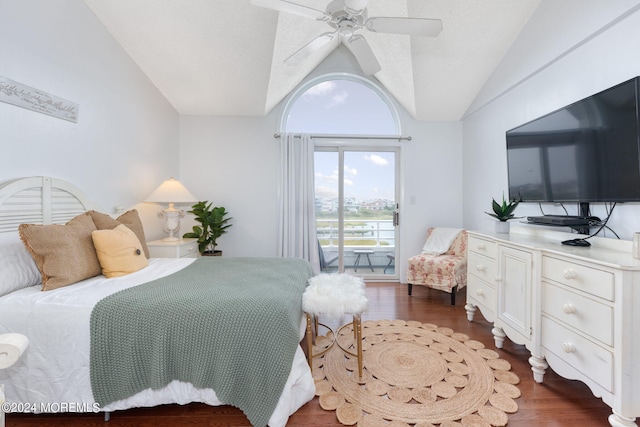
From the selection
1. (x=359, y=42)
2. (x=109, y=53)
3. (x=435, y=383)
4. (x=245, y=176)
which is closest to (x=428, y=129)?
(x=359, y=42)

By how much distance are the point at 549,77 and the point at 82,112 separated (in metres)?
3.98

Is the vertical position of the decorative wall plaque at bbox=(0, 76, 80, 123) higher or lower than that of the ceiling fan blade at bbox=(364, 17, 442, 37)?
lower

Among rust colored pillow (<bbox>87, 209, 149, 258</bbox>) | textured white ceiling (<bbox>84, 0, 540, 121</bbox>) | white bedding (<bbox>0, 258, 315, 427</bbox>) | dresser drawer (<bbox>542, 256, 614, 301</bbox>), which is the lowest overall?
white bedding (<bbox>0, 258, 315, 427</bbox>)

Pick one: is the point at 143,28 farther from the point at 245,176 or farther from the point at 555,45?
the point at 555,45

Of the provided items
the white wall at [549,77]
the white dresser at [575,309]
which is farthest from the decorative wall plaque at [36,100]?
the white wall at [549,77]

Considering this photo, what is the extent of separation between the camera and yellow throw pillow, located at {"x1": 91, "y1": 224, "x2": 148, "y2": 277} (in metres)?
1.95

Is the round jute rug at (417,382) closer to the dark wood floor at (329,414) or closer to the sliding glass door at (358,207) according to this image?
the dark wood floor at (329,414)

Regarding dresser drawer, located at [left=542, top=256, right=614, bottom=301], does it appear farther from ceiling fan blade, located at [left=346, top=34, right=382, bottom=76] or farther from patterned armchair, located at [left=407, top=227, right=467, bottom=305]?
ceiling fan blade, located at [left=346, top=34, right=382, bottom=76]

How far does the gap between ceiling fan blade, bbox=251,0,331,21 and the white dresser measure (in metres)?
2.05

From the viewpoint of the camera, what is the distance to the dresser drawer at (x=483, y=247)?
2291mm

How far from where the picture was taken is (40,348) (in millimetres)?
1414

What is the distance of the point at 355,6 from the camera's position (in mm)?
1777

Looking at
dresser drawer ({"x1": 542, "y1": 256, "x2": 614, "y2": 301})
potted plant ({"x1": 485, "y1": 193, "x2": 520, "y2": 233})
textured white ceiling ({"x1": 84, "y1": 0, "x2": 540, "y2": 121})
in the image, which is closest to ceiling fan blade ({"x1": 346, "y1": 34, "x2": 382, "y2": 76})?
textured white ceiling ({"x1": 84, "y1": 0, "x2": 540, "y2": 121})

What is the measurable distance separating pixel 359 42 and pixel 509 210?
1.99m
